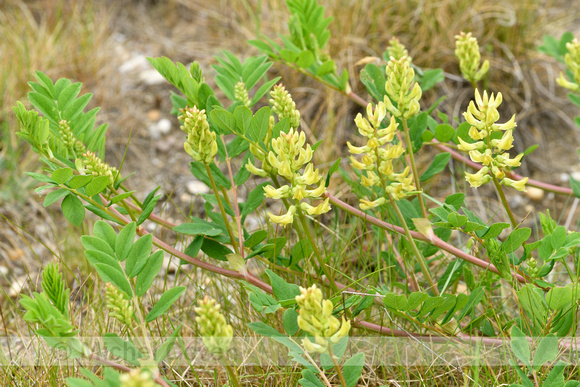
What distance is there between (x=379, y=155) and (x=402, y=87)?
17 centimetres

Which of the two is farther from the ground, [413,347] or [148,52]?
[148,52]

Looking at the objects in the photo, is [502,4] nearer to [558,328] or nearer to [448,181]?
[448,181]

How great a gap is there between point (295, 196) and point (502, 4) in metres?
2.36

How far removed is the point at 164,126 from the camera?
9.96 ft

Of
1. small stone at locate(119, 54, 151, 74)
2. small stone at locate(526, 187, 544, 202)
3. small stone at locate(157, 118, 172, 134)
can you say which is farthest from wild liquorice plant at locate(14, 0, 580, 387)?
small stone at locate(119, 54, 151, 74)

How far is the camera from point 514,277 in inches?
53.4

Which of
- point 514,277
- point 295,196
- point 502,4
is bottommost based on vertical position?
point 514,277

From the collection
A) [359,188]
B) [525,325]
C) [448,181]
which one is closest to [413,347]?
[525,325]

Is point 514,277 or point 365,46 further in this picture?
point 365,46

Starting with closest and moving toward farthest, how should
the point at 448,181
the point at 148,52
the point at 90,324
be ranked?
the point at 90,324
the point at 448,181
the point at 148,52

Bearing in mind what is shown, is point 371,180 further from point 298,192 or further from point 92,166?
point 92,166

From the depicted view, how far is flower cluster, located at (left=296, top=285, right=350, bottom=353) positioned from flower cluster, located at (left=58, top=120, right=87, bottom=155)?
0.72m

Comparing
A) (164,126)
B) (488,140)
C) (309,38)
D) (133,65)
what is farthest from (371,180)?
(133,65)

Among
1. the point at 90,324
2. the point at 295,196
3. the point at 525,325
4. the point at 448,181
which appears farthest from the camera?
the point at 448,181
